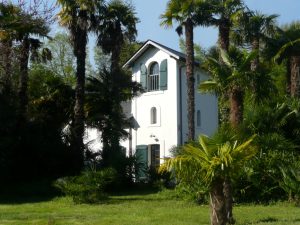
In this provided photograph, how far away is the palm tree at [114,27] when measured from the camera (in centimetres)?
3281

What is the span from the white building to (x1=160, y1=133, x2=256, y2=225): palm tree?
2080 centimetres

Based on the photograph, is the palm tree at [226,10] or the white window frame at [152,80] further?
the white window frame at [152,80]

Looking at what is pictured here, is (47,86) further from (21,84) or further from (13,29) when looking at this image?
(13,29)

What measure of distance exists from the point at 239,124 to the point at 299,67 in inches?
709

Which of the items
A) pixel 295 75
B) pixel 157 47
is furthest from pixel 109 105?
pixel 295 75

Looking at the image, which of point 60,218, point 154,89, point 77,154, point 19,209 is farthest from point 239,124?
point 154,89

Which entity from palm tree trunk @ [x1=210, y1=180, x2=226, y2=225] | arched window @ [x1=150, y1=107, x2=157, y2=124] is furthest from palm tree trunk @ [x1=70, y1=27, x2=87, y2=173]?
palm tree trunk @ [x1=210, y1=180, x2=226, y2=225]

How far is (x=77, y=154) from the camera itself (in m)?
30.6

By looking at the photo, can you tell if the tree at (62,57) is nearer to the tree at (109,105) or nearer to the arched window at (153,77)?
the arched window at (153,77)

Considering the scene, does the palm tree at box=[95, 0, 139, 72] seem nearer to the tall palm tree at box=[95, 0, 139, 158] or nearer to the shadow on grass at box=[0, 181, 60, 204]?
the tall palm tree at box=[95, 0, 139, 158]

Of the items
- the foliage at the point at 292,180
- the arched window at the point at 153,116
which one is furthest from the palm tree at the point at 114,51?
the foliage at the point at 292,180

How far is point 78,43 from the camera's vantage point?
31359 mm

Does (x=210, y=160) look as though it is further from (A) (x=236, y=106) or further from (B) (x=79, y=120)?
(B) (x=79, y=120)

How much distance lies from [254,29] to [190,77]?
5003mm
